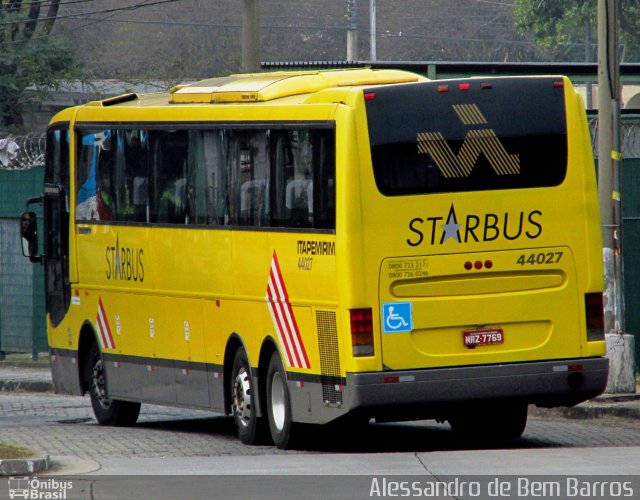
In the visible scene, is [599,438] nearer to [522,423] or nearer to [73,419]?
[522,423]

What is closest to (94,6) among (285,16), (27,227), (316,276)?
(285,16)

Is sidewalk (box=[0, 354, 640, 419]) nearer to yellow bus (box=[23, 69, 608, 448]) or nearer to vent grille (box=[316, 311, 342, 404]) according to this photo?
yellow bus (box=[23, 69, 608, 448])

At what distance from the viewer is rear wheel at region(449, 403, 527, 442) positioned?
1412cm

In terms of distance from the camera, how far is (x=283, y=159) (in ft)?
43.7

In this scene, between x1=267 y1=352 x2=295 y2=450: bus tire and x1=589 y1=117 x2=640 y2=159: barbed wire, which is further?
x1=589 y1=117 x2=640 y2=159: barbed wire

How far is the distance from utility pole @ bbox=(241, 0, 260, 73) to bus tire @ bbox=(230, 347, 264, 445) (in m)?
8.21

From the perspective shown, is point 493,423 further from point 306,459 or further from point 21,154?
point 21,154

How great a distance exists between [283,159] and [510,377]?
Result: 263 centimetres

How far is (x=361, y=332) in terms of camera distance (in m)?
12.3

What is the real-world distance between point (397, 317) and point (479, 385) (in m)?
0.87

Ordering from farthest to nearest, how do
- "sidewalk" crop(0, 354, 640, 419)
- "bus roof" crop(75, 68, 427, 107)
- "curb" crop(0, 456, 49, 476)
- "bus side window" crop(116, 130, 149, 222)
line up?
1. "sidewalk" crop(0, 354, 640, 419)
2. "bus side window" crop(116, 130, 149, 222)
3. "bus roof" crop(75, 68, 427, 107)
4. "curb" crop(0, 456, 49, 476)

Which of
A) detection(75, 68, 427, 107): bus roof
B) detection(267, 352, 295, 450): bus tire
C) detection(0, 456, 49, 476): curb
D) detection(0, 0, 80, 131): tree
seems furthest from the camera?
detection(0, 0, 80, 131): tree

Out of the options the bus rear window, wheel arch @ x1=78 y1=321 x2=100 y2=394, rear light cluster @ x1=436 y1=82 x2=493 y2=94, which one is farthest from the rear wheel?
wheel arch @ x1=78 y1=321 x2=100 y2=394

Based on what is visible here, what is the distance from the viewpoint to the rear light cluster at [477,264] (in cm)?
1258
